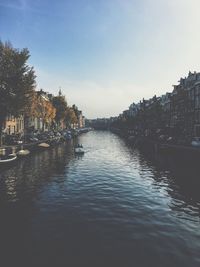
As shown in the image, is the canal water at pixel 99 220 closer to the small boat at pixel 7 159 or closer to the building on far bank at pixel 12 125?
the small boat at pixel 7 159

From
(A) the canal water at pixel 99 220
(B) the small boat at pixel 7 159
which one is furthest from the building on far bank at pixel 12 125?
(A) the canal water at pixel 99 220

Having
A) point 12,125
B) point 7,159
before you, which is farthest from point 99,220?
point 12,125

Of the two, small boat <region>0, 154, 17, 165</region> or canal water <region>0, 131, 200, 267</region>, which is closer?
canal water <region>0, 131, 200, 267</region>

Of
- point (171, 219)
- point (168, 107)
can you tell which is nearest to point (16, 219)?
point (171, 219)

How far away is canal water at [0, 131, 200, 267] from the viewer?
44.8ft

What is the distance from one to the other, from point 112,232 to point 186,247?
15.3ft

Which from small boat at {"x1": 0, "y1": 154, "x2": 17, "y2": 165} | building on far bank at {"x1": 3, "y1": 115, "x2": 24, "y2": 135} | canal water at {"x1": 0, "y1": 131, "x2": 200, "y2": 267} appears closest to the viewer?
canal water at {"x1": 0, "y1": 131, "x2": 200, "y2": 267}

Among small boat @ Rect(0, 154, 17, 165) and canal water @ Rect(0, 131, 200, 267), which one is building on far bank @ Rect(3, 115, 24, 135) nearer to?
small boat @ Rect(0, 154, 17, 165)

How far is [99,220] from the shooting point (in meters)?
18.9

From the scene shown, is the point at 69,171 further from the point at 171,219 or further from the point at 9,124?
the point at 9,124

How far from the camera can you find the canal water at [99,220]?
13.6m

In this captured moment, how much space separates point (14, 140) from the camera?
6162 cm

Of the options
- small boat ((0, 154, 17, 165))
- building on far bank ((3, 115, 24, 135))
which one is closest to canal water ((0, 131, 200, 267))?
small boat ((0, 154, 17, 165))

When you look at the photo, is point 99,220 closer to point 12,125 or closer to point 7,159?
point 7,159
